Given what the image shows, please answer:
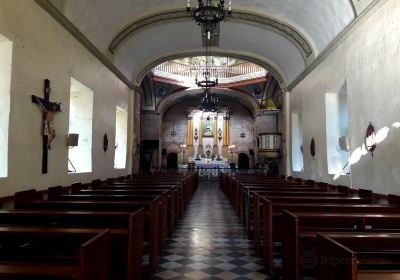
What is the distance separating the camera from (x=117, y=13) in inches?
324

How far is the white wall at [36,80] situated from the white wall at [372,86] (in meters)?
5.42

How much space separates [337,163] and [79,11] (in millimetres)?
6509

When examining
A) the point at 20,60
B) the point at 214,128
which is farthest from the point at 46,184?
the point at 214,128

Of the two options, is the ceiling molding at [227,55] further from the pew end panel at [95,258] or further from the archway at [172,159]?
the archway at [172,159]

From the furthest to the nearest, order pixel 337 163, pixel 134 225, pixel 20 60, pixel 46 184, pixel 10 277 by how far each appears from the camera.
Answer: pixel 337 163, pixel 46 184, pixel 20 60, pixel 134 225, pixel 10 277

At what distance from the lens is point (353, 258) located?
1690 millimetres

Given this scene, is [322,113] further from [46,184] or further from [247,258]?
[46,184]

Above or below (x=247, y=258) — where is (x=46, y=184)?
above

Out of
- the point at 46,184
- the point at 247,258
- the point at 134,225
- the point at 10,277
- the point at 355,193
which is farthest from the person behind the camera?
the point at 355,193

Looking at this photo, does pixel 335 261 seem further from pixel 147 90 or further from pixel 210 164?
pixel 210 164

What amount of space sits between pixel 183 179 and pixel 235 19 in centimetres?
444

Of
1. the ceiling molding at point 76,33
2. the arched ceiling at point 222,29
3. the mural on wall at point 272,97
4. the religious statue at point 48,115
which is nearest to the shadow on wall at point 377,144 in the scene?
the arched ceiling at point 222,29

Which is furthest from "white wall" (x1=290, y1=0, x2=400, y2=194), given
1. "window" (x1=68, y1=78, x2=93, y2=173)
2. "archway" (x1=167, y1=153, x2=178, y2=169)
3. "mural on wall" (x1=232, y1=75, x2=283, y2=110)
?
"archway" (x1=167, y1=153, x2=178, y2=169)

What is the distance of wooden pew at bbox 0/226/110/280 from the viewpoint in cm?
182
